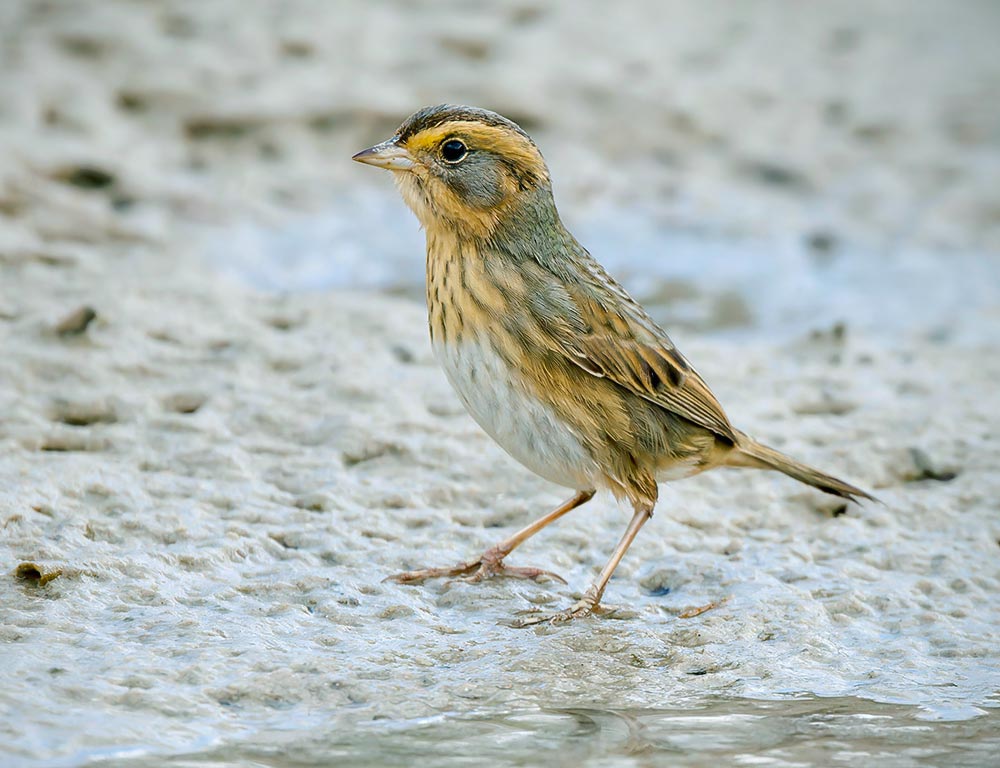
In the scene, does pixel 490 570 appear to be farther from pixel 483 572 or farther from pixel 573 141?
pixel 573 141

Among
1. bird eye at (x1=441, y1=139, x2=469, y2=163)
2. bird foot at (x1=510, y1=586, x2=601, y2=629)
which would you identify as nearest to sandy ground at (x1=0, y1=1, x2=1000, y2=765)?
bird foot at (x1=510, y1=586, x2=601, y2=629)

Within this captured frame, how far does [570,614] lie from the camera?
5254mm

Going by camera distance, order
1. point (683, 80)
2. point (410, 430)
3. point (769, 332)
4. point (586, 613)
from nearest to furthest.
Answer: point (586, 613) → point (410, 430) → point (769, 332) → point (683, 80)

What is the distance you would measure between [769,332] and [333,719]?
4.64 metres

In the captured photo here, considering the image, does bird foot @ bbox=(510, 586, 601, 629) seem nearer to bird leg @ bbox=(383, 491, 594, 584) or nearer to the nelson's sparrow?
the nelson's sparrow

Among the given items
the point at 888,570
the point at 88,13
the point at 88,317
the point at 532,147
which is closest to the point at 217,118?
the point at 88,13

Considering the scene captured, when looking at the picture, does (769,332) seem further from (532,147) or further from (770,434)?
(532,147)

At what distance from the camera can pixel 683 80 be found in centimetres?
1091

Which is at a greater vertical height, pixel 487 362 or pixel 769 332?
pixel 769 332

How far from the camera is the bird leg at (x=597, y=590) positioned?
5.25 m

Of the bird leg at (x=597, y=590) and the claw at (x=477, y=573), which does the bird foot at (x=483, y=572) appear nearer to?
the claw at (x=477, y=573)

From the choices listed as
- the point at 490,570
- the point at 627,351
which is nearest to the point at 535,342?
the point at 627,351

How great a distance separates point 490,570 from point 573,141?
521 cm

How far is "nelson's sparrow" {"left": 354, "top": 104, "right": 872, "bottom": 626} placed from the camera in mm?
5230
